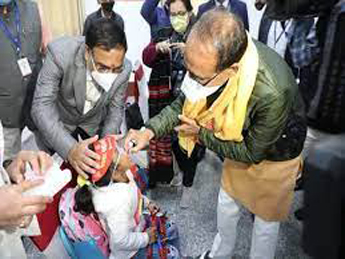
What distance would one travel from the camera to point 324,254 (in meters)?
0.48

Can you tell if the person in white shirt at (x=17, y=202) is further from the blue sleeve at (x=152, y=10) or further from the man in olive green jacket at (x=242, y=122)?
the blue sleeve at (x=152, y=10)

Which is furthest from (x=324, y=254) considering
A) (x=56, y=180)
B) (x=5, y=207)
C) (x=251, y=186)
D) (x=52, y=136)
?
(x=52, y=136)

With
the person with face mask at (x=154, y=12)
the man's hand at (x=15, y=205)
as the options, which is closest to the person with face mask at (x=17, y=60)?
the person with face mask at (x=154, y=12)

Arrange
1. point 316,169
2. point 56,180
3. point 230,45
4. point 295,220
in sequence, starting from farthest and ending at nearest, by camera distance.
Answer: point 295,220 < point 230,45 < point 56,180 < point 316,169

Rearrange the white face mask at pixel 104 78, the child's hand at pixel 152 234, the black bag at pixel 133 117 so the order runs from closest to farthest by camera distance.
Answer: the white face mask at pixel 104 78, the child's hand at pixel 152 234, the black bag at pixel 133 117

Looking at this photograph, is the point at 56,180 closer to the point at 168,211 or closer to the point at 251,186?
the point at 251,186

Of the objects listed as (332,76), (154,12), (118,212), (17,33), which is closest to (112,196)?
(118,212)

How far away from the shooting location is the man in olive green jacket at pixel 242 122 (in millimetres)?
1274

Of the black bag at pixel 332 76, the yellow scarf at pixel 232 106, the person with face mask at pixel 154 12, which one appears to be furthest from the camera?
the person with face mask at pixel 154 12

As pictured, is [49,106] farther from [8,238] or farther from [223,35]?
[223,35]

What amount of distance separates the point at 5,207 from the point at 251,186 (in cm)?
102

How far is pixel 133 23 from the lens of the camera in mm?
3791

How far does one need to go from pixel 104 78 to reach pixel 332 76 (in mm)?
887

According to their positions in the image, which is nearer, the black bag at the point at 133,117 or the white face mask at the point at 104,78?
the white face mask at the point at 104,78
